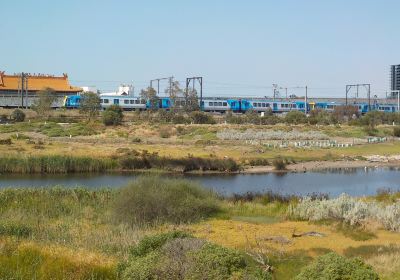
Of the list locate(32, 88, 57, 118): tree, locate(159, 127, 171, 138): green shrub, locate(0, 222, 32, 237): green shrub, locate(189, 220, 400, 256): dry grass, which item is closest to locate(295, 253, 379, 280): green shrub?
locate(189, 220, 400, 256): dry grass

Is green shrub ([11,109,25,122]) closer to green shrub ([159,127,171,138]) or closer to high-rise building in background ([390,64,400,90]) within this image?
green shrub ([159,127,171,138])

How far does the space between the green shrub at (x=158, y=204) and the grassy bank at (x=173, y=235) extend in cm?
3

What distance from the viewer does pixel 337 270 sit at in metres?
6.22

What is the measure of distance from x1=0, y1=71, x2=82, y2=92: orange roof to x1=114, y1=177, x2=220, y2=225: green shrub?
74664 millimetres

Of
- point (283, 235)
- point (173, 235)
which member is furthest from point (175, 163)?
point (173, 235)

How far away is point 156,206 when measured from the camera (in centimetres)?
1631

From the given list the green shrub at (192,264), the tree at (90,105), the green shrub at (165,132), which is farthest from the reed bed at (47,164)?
the tree at (90,105)

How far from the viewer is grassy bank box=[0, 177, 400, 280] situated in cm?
710

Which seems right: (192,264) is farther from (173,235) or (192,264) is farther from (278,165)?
(278,165)

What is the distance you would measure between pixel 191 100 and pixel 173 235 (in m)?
79.6

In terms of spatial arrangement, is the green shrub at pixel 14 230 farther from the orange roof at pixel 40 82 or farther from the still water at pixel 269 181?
the orange roof at pixel 40 82

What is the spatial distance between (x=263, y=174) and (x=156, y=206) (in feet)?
75.1

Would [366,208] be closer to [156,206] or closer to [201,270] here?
[156,206]

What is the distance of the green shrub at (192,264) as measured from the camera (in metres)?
6.39
